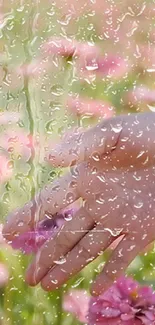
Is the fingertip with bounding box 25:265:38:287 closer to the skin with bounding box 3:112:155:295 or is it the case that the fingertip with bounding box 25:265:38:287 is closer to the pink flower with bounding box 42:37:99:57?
the skin with bounding box 3:112:155:295

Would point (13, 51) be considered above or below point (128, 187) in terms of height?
above

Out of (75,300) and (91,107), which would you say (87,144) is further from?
(75,300)

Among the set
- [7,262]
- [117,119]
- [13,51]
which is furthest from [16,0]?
[7,262]

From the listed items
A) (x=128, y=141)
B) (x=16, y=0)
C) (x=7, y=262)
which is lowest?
(x=7, y=262)

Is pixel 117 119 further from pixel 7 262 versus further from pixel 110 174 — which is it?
pixel 7 262

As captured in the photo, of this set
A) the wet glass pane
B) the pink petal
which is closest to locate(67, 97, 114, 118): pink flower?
the wet glass pane

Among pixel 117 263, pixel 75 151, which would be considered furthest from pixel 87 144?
pixel 117 263
